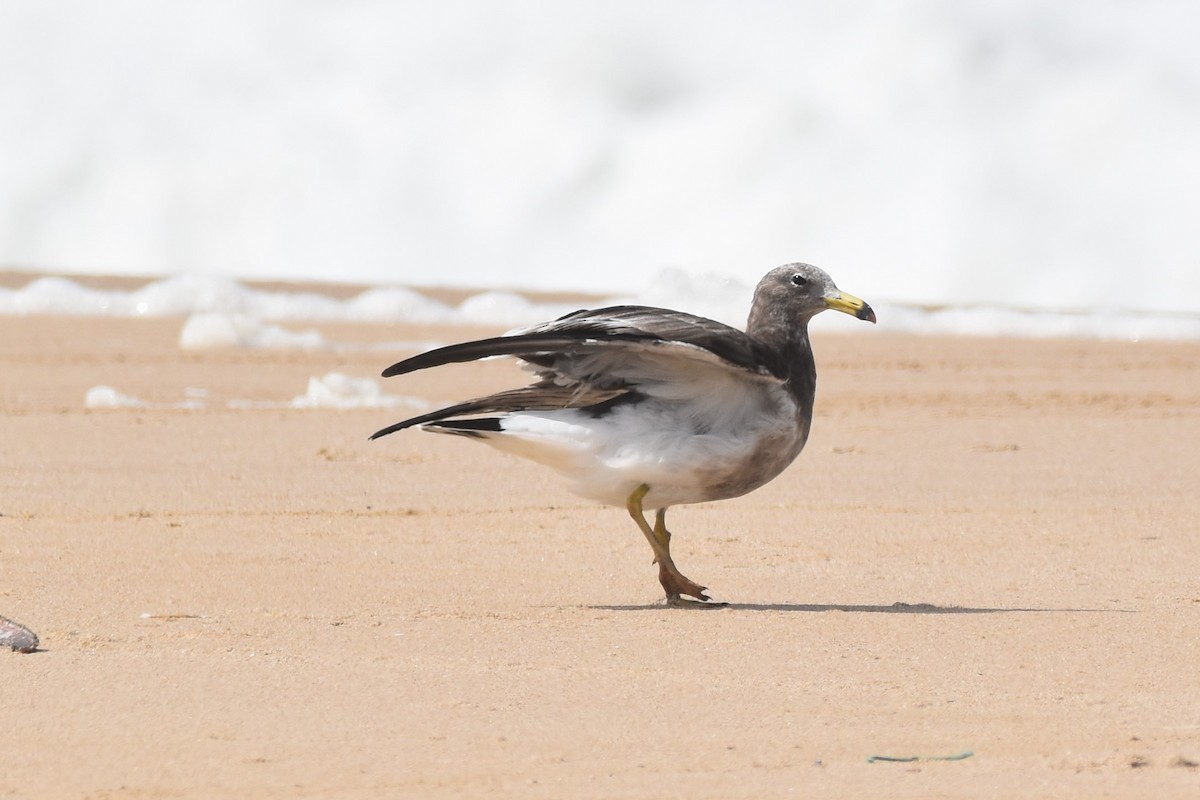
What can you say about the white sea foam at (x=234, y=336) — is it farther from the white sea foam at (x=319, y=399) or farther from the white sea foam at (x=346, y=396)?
the white sea foam at (x=346, y=396)

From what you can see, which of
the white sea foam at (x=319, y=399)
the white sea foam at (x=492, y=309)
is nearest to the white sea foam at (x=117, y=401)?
the white sea foam at (x=319, y=399)

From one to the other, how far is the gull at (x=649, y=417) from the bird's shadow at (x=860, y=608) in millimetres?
86

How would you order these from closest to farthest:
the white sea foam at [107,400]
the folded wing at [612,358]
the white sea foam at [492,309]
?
the folded wing at [612,358] < the white sea foam at [107,400] < the white sea foam at [492,309]

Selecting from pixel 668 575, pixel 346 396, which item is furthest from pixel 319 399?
pixel 668 575

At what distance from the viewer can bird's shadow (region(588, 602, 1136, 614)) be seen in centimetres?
598

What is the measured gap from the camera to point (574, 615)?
19.2ft

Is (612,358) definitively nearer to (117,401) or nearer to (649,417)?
(649,417)

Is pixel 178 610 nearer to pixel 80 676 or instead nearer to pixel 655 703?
pixel 80 676

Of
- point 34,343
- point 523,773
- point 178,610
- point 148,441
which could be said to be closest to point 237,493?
point 148,441

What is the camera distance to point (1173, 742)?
169 inches

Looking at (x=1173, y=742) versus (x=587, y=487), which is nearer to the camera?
(x=1173, y=742)

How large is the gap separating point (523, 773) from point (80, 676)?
1.39m

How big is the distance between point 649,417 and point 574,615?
720 mm

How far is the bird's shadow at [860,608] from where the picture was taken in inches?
236
